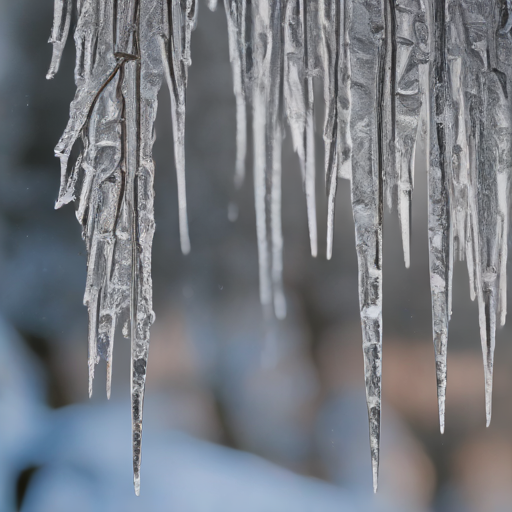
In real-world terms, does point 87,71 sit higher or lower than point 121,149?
higher

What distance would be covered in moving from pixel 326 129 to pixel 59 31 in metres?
0.49

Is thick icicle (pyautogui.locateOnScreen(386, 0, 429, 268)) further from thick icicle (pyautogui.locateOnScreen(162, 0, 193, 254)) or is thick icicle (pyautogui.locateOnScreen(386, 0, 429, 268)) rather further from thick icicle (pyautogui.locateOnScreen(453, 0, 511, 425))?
thick icicle (pyautogui.locateOnScreen(162, 0, 193, 254))

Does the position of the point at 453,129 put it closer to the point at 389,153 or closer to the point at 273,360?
the point at 389,153

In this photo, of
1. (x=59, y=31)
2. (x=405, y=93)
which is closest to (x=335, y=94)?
(x=405, y=93)

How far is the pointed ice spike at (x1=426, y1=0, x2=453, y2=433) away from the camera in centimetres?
80

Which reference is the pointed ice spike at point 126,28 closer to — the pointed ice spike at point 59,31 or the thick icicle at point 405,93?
the pointed ice spike at point 59,31

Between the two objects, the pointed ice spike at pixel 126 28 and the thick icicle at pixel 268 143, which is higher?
the pointed ice spike at pixel 126 28

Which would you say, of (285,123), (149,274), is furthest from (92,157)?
(285,123)

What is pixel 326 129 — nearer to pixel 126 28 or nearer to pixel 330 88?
pixel 330 88

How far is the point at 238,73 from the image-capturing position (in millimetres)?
Result: 796

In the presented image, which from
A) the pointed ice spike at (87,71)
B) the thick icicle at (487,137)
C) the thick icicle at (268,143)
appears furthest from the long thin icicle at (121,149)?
the thick icicle at (487,137)

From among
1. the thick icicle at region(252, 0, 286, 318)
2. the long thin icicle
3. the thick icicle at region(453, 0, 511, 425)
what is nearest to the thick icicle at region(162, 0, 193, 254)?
the long thin icicle

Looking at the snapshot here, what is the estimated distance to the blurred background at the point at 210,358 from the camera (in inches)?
29.6

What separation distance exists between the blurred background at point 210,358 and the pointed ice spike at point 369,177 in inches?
0.7
